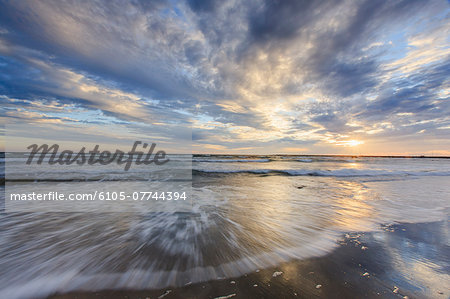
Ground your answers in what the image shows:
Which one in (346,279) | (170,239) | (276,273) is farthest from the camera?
(170,239)

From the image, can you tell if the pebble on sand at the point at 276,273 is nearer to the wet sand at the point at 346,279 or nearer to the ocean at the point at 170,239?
the wet sand at the point at 346,279

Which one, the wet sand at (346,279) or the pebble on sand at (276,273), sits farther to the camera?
the pebble on sand at (276,273)

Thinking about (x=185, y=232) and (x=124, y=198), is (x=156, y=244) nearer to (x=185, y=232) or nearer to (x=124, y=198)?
(x=185, y=232)

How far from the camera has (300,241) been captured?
3.48 meters

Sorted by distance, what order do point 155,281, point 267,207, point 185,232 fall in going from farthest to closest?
point 267,207, point 185,232, point 155,281

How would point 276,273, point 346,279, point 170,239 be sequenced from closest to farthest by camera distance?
point 346,279
point 276,273
point 170,239

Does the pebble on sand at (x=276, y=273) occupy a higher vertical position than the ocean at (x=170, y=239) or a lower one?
higher

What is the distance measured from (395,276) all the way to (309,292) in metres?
1.30

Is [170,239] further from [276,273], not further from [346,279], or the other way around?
[346,279]

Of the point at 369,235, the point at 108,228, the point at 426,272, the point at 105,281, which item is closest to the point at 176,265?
the point at 105,281

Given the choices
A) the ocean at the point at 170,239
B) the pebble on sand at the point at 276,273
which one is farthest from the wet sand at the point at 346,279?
the ocean at the point at 170,239

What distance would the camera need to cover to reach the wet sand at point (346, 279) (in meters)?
2.06

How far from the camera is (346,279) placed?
7.50 ft

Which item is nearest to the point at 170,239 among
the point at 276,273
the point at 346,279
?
the point at 276,273
